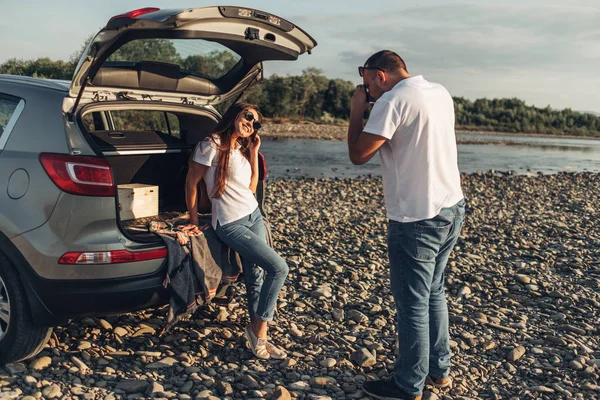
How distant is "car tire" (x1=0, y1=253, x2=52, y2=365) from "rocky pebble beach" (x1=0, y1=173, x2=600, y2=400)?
13 cm

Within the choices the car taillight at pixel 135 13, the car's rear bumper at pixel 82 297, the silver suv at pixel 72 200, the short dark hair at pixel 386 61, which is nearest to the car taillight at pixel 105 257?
the silver suv at pixel 72 200

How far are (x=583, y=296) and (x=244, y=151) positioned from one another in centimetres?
406

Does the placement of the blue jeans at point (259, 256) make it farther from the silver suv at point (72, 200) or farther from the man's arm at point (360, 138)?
the man's arm at point (360, 138)

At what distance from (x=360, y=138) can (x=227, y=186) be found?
1209 mm

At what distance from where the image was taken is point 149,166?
4980 mm

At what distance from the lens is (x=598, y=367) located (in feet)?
14.1

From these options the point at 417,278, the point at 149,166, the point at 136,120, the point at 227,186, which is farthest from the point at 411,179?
the point at 136,120

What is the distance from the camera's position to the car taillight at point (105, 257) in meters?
3.51

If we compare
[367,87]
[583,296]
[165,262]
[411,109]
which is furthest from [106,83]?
[583,296]

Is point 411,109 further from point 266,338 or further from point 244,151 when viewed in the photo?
point 266,338

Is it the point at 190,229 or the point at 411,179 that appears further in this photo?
the point at 190,229

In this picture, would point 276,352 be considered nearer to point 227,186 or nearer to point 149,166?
point 227,186

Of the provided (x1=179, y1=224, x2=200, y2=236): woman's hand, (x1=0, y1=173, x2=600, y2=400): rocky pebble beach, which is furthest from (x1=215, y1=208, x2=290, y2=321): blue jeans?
(x1=0, y1=173, x2=600, y2=400): rocky pebble beach

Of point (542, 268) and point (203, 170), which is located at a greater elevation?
point (203, 170)
